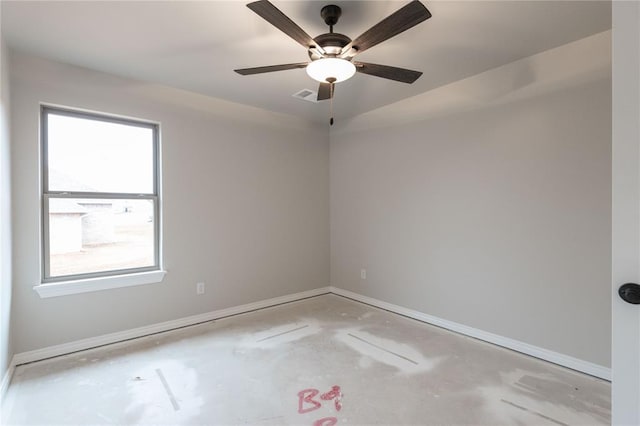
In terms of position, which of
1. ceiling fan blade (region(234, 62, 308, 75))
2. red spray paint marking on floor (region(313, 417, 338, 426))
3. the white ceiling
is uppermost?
the white ceiling

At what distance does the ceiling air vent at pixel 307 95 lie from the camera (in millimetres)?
3309

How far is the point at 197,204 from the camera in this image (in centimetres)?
345

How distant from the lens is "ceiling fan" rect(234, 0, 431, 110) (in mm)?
1590

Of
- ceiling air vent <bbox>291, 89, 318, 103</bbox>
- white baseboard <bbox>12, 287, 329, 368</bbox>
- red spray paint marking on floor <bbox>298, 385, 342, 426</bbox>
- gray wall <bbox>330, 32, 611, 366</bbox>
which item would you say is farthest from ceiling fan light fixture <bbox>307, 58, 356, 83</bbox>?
white baseboard <bbox>12, 287, 329, 368</bbox>

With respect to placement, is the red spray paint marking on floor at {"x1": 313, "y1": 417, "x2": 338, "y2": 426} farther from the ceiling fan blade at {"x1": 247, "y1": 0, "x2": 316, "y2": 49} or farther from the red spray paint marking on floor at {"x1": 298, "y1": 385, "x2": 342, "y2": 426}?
the ceiling fan blade at {"x1": 247, "y1": 0, "x2": 316, "y2": 49}

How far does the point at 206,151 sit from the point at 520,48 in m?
3.13

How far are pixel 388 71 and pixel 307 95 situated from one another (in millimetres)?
1445

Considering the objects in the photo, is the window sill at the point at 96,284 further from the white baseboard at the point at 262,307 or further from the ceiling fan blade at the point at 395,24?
the ceiling fan blade at the point at 395,24

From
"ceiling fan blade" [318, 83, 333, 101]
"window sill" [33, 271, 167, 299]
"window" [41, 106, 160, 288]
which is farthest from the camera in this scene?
"window" [41, 106, 160, 288]

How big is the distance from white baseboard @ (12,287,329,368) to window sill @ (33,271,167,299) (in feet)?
1.44

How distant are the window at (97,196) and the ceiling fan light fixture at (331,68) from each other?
6.99 ft

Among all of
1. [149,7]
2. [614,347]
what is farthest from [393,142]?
[614,347]

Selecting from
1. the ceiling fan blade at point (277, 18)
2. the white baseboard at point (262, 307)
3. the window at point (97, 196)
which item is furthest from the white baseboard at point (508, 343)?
the ceiling fan blade at point (277, 18)

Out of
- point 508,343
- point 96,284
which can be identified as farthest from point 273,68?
point 508,343
